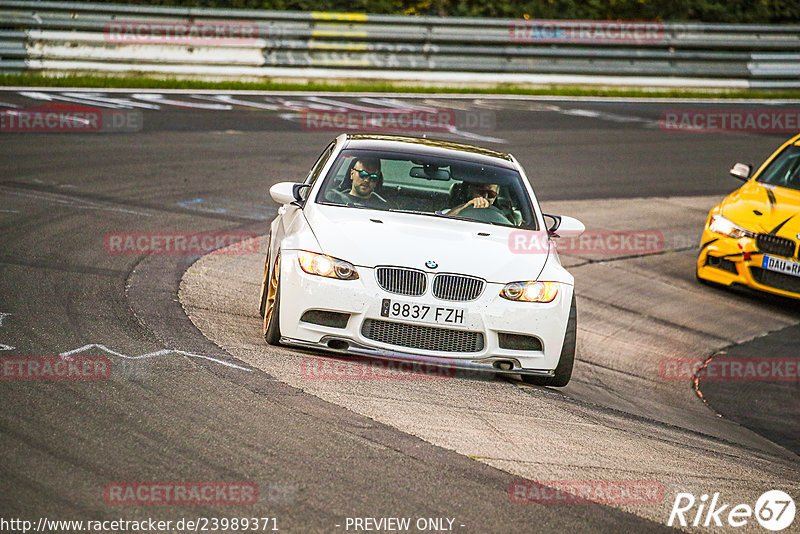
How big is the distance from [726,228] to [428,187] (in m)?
5.04

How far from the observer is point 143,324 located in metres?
7.77

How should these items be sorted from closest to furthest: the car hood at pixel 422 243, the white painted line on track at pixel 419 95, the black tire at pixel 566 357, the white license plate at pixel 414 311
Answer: the white license plate at pixel 414 311
the car hood at pixel 422 243
the black tire at pixel 566 357
the white painted line on track at pixel 419 95

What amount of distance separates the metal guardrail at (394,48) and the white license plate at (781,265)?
515 inches

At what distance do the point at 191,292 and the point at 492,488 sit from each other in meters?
4.46

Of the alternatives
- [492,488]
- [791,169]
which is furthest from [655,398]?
[791,169]

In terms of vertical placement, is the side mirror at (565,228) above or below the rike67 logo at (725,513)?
above

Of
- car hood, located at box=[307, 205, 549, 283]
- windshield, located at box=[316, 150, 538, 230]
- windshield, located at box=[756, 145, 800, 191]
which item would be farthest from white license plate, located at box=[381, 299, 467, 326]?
windshield, located at box=[756, 145, 800, 191]

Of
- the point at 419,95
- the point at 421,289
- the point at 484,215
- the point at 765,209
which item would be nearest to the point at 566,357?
the point at 421,289

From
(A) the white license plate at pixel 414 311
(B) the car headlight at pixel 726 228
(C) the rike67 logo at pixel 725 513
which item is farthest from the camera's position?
(B) the car headlight at pixel 726 228

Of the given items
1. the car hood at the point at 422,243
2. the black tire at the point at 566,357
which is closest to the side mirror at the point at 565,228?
the car hood at the point at 422,243

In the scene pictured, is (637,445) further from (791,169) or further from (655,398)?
(791,169)

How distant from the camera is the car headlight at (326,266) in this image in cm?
720

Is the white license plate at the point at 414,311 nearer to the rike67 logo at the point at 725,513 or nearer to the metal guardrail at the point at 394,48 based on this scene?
the rike67 logo at the point at 725,513

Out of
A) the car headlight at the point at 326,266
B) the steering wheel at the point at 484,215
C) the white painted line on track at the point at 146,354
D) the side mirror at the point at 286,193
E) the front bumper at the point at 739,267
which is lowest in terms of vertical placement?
the front bumper at the point at 739,267
